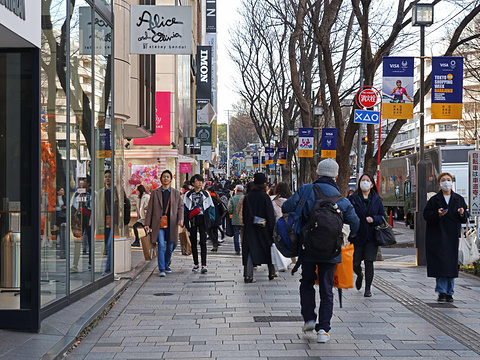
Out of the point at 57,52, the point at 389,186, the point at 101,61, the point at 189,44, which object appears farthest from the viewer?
the point at 389,186

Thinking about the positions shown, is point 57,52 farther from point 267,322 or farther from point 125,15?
point 125,15

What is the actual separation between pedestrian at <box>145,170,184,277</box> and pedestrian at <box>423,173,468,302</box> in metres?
5.01

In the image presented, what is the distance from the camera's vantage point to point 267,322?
9.02 m

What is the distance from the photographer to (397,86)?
627 inches

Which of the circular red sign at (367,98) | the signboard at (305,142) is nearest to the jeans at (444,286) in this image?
the circular red sign at (367,98)

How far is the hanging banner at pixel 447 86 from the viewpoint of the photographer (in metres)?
15.5

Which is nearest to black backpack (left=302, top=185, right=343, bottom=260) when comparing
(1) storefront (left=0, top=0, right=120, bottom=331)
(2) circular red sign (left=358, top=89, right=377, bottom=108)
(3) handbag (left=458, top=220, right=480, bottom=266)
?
(1) storefront (left=0, top=0, right=120, bottom=331)

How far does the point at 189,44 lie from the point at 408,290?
559cm

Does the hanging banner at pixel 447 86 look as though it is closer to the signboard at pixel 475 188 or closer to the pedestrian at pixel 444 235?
the signboard at pixel 475 188

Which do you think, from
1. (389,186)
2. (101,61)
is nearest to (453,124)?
(389,186)

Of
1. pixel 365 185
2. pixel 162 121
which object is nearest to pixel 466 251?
pixel 365 185

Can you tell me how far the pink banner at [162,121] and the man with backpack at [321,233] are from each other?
23.4 meters

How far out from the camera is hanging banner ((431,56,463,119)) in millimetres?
15492

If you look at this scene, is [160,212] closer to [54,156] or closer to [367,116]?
[54,156]
